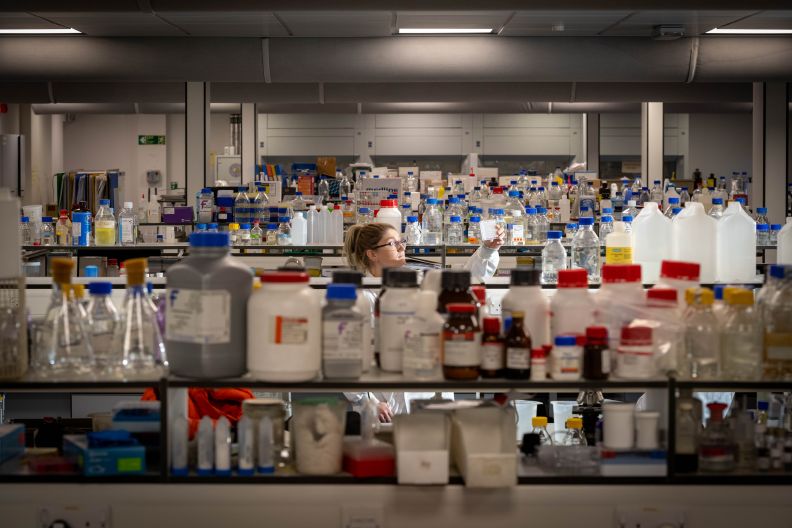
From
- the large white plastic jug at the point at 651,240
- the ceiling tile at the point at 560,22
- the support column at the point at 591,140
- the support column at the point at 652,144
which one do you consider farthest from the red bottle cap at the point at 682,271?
the support column at the point at 591,140

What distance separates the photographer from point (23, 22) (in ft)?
21.7

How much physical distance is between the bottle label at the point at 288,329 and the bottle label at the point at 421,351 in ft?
0.75

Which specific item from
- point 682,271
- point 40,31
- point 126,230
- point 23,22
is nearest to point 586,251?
point 682,271

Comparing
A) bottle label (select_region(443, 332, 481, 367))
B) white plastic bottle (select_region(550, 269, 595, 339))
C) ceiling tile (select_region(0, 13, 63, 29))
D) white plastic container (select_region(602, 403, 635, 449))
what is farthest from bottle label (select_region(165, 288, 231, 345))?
ceiling tile (select_region(0, 13, 63, 29))

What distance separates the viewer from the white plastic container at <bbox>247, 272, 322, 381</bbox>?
197cm

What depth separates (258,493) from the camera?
206cm

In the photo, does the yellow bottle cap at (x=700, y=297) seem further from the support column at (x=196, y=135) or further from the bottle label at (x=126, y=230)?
the support column at (x=196, y=135)

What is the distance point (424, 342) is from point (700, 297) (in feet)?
2.11

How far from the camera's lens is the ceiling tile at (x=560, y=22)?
6.18m

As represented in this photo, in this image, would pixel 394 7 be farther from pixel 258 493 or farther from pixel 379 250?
A: pixel 258 493

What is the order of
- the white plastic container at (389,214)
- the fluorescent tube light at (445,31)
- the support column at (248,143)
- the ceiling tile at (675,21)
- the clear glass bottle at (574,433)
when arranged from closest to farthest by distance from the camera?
1. the clear glass bottle at (574,433)
2. the white plastic container at (389,214)
3. the ceiling tile at (675,21)
4. the fluorescent tube light at (445,31)
5. the support column at (248,143)

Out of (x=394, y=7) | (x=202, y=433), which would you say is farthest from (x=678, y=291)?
(x=394, y=7)

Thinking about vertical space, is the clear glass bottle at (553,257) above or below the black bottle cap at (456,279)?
above

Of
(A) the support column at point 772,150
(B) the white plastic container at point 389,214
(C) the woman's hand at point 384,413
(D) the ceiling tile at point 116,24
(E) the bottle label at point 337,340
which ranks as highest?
(D) the ceiling tile at point 116,24
